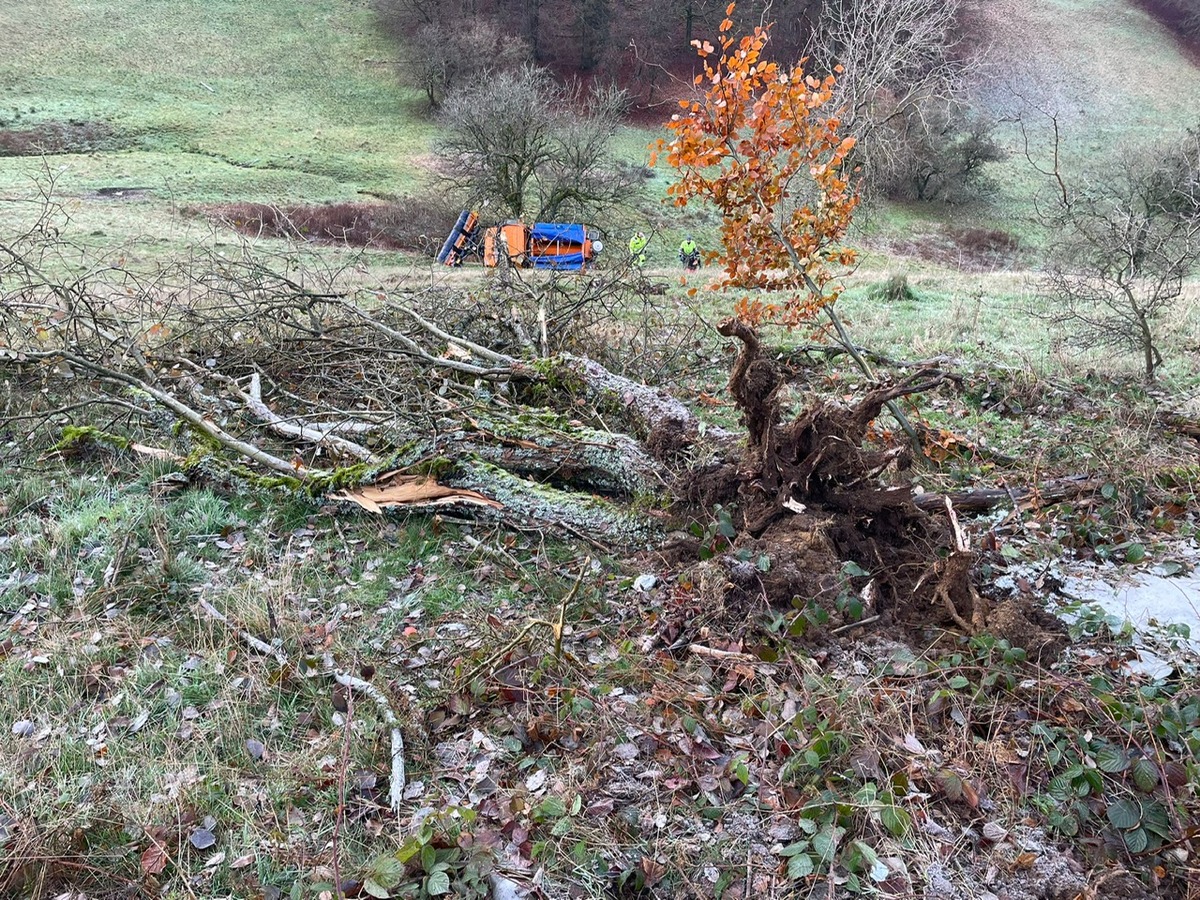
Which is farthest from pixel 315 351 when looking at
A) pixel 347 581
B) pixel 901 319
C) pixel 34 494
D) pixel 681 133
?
pixel 901 319

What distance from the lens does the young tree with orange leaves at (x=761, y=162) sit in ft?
17.0

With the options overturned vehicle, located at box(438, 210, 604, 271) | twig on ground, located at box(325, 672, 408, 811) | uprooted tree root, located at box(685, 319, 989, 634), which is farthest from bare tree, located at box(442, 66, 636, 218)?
twig on ground, located at box(325, 672, 408, 811)

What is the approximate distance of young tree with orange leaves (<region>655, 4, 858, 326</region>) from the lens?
5168 mm

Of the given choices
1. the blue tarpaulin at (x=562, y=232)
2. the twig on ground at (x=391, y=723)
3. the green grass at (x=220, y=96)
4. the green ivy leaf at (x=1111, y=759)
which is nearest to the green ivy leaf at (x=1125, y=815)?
the green ivy leaf at (x=1111, y=759)

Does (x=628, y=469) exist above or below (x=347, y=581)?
above

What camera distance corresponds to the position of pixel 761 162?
5.50 m

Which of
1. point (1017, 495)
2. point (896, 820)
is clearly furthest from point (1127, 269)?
point (896, 820)

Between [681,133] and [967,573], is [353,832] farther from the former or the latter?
[681,133]

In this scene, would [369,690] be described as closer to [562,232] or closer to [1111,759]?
[1111,759]

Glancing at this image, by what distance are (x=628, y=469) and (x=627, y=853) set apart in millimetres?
2630

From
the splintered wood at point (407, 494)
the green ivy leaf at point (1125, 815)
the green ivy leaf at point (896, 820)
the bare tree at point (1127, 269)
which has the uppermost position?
the bare tree at point (1127, 269)

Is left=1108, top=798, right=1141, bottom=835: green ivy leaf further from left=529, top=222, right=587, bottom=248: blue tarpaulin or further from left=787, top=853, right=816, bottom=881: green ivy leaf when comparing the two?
left=529, top=222, right=587, bottom=248: blue tarpaulin

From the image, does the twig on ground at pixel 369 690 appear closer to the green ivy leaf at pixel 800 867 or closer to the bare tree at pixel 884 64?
the green ivy leaf at pixel 800 867

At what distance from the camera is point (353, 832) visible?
281cm
